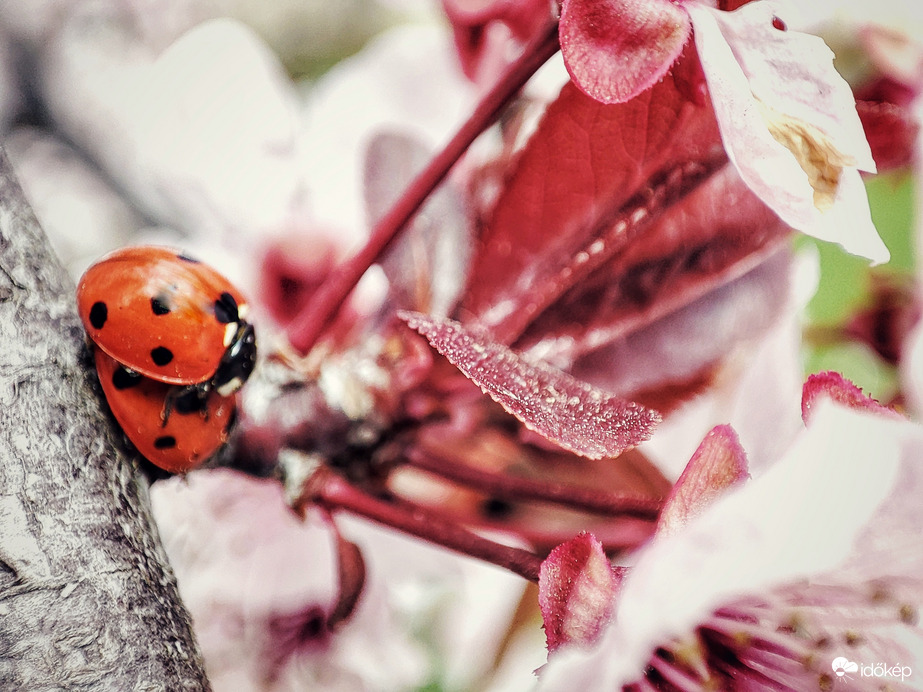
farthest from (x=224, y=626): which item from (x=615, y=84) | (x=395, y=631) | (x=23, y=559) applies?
(x=615, y=84)

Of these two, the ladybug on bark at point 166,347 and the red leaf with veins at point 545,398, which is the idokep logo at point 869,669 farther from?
the ladybug on bark at point 166,347

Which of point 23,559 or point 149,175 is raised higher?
point 23,559

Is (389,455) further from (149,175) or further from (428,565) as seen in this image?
(149,175)

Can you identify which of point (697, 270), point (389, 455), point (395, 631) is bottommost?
point (395, 631)

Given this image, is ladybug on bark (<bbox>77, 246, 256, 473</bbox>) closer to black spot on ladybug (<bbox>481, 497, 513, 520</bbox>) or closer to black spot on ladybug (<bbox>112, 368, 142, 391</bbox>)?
black spot on ladybug (<bbox>112, 368, 142, 391</bbox>)

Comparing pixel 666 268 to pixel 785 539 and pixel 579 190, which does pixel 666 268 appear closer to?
pixel 579 190

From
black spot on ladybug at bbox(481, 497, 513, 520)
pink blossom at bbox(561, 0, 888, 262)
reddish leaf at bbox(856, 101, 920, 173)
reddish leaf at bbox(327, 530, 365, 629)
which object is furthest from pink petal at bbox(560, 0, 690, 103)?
black spot on ladybug at bbox(481, 497, 513, 520)

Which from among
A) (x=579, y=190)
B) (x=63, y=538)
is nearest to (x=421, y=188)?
(x=579, y=190)
